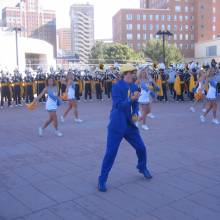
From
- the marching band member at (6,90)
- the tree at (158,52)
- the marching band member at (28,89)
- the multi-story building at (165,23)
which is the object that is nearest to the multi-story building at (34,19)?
the multi-story building at (165,23)

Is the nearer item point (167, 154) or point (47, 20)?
point (167, 154)

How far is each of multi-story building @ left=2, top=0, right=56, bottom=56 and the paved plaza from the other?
418 ft

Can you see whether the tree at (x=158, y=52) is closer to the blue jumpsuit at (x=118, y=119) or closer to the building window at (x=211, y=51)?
the building window at (x=211, y=51)

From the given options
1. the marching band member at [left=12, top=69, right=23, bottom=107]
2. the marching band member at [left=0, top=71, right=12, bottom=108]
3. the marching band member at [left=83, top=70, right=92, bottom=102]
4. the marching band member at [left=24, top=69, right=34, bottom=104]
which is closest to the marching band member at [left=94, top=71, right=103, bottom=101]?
the marching band member at [left=83, top=70, right=92, bottom=102]

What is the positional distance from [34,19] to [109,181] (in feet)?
469

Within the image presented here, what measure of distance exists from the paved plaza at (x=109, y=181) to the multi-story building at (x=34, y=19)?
127523 millimetres

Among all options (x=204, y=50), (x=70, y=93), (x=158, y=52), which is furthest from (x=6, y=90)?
(x=204, y=50)

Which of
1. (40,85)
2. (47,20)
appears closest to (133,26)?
(47,20)

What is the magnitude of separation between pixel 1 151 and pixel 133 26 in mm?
112506

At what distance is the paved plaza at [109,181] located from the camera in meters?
4.64

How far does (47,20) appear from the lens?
146m

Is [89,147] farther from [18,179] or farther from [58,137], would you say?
[18,179]

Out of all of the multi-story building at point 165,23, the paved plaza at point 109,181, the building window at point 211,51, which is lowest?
the paved plaza at point 109,181

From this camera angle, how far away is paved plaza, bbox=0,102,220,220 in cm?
464
